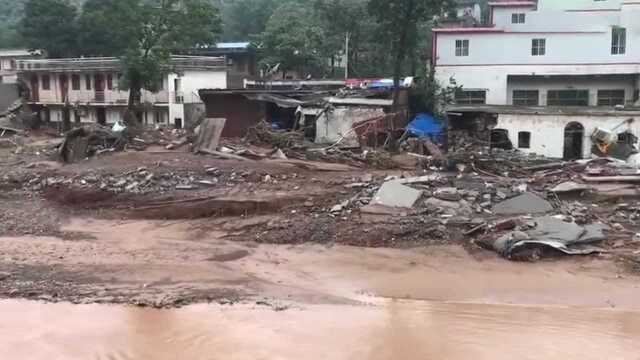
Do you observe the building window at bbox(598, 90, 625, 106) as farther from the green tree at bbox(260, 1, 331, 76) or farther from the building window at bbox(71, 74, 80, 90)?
the building window at bbox(71, 74, 80, 90)

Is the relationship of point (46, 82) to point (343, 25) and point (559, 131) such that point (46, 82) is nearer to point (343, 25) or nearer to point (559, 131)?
point (343, 25)

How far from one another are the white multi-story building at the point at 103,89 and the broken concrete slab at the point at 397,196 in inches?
1081

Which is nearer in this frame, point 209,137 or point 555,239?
point 555,239

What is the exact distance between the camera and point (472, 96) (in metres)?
39.2

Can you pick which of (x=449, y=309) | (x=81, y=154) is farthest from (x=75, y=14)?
(x=449, y=309)

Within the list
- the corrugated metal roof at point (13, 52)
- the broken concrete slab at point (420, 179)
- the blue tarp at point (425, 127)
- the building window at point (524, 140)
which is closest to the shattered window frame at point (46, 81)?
the corrugated metal roof at point (13, 52)

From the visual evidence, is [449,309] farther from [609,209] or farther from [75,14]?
[75,14]

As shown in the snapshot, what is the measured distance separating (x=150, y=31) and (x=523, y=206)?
26.9 meters

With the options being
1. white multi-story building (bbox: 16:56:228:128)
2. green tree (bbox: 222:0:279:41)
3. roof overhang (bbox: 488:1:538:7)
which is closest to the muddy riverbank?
roof overhang (bbox: 488:1:538:7)

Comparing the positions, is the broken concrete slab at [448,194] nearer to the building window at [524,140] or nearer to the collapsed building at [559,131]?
the collapsed building at [559,131]

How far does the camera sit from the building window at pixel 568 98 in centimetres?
3912

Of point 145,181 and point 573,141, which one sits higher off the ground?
point 573,141

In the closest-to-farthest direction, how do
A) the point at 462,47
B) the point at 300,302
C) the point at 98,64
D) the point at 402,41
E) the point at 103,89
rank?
1. the point at 300,302
2. the point at 402,41
3. the point at 462,47
4. the point at 98,64
5. the point at 103,89

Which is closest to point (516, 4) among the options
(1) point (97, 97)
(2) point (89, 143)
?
(2) point (89, 143)
